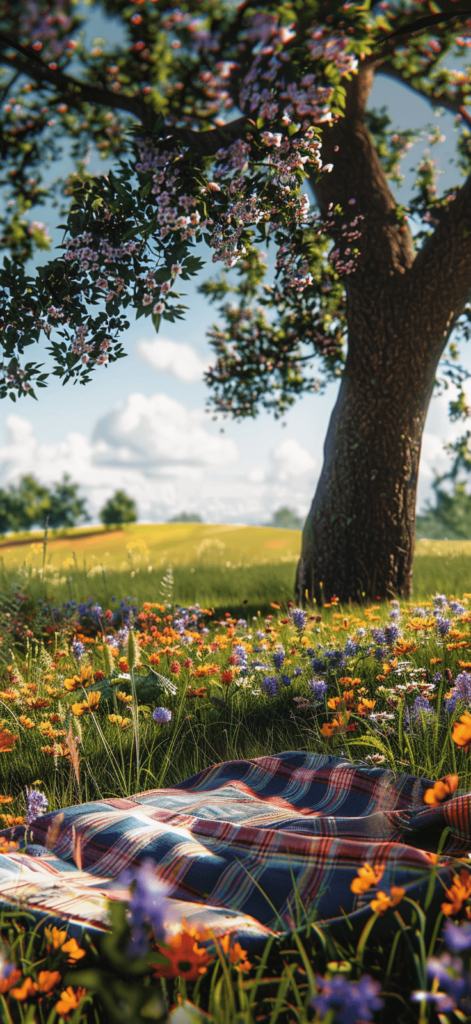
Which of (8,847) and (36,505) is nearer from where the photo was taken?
(8,847)

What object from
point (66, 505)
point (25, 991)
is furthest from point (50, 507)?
point (25, 991)

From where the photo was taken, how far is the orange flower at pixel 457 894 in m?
1.10

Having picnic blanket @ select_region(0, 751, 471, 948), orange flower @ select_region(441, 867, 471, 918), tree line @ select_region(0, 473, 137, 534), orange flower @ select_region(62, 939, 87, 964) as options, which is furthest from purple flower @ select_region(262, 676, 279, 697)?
tree line @ select_region(0, 473, 137, 534)

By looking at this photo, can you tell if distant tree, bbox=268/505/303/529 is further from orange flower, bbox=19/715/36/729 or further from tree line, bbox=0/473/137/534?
orange flower, bbox=19/715/36/729

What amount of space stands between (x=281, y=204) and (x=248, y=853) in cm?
357

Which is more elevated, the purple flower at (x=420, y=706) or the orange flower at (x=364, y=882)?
the orange flower at (x=364, y=882)

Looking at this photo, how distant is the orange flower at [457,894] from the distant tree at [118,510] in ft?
163

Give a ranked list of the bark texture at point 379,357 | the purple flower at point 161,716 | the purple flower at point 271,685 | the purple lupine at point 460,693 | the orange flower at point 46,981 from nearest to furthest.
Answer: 1. the orange flower at point 46,981
2. the purple lupine at point 460,693
3. the purple flower at point 161,716
4. the purple flower at point 271,685
5. the bark texture at point 379,357

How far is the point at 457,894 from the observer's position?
1.14 m

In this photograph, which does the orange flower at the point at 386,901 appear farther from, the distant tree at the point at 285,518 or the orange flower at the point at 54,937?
the distant tree at the point at 285,518

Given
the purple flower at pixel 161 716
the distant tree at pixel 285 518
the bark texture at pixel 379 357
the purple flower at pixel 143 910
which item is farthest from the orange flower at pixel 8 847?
the distant tree at pixel 285 518

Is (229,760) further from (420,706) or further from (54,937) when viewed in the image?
(54,937)

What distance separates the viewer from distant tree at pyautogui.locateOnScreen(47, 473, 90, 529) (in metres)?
50.1

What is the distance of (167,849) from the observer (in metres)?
1.66
